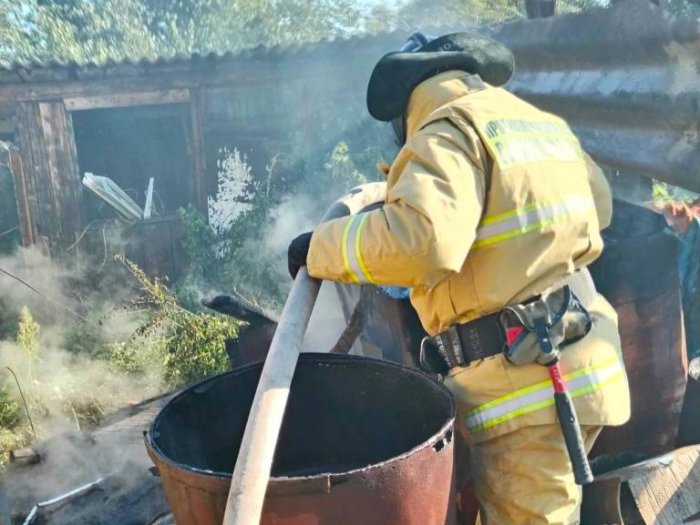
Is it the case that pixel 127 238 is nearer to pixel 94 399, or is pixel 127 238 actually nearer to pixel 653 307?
pixel 94 399

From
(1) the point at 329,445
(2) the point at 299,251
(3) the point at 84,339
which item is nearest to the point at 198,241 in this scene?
(3) the point at 84,339

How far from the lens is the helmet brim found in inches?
92.0

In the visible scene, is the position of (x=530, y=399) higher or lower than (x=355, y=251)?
lower

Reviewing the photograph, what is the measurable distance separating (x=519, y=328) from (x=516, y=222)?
1.11 ft

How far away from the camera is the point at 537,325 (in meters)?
2.17

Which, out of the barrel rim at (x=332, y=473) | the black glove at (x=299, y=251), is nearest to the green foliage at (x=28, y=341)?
the barrel rim at (x=332, y=473)

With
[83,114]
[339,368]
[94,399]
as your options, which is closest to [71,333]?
[94,399]

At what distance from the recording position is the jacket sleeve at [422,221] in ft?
6.35

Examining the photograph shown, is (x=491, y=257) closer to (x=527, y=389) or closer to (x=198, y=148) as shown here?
(x=527, y=389)

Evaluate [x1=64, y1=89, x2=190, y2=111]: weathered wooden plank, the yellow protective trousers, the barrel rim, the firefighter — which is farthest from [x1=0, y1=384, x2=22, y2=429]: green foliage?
the yellow protective trousers

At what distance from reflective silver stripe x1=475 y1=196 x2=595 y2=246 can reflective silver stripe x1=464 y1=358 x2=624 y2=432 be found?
508 mm

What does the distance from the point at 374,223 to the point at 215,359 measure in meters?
4.31

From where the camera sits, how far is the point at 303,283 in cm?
229

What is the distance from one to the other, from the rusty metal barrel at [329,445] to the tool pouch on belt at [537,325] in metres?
0.28
